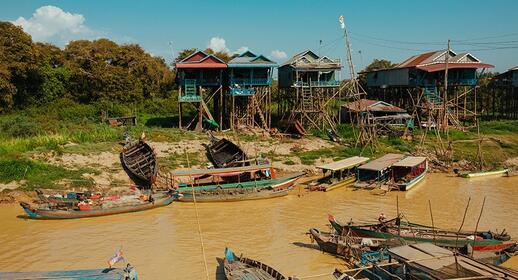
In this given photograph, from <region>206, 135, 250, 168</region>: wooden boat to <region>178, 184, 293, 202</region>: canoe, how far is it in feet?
9.11

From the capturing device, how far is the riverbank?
1037 inches

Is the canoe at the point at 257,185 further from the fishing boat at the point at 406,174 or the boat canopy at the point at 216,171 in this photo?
the fishing boat at the point at 406,174

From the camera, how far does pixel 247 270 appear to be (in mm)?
14719

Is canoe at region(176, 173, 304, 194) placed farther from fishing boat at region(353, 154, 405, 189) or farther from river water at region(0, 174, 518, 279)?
fishing boat at region(353, 154, 405, 189)

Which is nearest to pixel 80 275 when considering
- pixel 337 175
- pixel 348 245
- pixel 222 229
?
pixel 222 229

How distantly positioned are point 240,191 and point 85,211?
777cm

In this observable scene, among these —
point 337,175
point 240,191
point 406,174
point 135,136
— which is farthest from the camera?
point 135,136

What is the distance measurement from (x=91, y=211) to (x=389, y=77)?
1386 inches

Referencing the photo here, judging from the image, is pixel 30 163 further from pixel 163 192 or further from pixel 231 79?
pixel 231 79

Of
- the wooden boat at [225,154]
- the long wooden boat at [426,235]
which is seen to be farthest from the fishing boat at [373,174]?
the long wooden boat at [426,235]

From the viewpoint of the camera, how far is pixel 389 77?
4856 cm

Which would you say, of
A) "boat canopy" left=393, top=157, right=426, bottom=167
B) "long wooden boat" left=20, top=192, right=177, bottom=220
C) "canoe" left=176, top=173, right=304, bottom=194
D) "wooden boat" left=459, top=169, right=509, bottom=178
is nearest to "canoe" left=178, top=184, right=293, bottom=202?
"canoe" left=176, top=173, right=304, bottom=194

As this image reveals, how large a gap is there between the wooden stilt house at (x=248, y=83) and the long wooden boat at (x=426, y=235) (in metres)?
22.4

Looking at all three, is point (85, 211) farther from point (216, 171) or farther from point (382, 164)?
point (382, 164)
